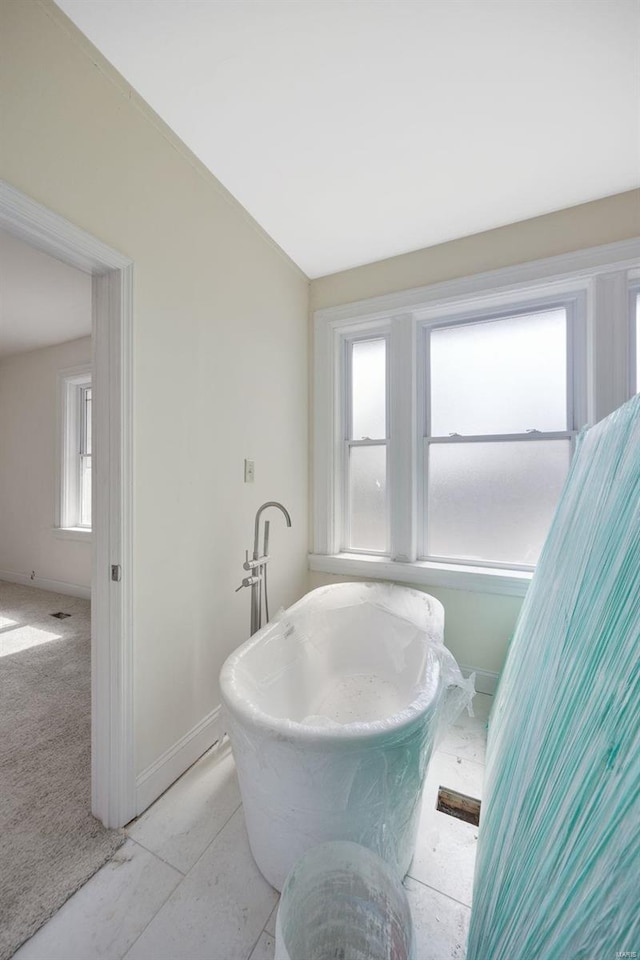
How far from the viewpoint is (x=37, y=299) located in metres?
2.75

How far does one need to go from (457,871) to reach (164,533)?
1483mm

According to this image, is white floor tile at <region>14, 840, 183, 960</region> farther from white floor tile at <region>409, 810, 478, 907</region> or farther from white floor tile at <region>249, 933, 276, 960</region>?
white floor tile at <region>409, 810, 478, 907</region>

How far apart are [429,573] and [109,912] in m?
1.79

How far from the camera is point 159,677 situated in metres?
1.41

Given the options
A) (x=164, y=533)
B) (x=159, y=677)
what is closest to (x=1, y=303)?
(x=164, y=533)

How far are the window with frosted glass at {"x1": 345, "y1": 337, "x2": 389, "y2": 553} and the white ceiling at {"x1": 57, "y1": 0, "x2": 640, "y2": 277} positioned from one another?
2.65 ft

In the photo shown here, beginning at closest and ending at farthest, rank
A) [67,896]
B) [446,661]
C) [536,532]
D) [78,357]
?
1. [67,896]
2. [446,661]
3. [536,532]
4. [78,357]

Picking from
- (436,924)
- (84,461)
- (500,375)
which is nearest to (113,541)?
(436,924)

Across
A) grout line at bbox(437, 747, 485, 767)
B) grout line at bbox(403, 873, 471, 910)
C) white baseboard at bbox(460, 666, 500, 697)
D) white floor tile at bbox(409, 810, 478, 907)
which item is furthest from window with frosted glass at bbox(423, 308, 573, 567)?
grout line at bbox(403, 873, 471, 910)

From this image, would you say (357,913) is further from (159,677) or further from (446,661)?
(159,677)

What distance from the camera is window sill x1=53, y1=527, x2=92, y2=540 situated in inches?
138

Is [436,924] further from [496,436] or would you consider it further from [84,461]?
[84,461]

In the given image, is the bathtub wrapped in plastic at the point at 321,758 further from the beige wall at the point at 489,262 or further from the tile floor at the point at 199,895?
the beige wall at the point at 489,262

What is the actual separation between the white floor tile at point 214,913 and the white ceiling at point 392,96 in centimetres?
259
